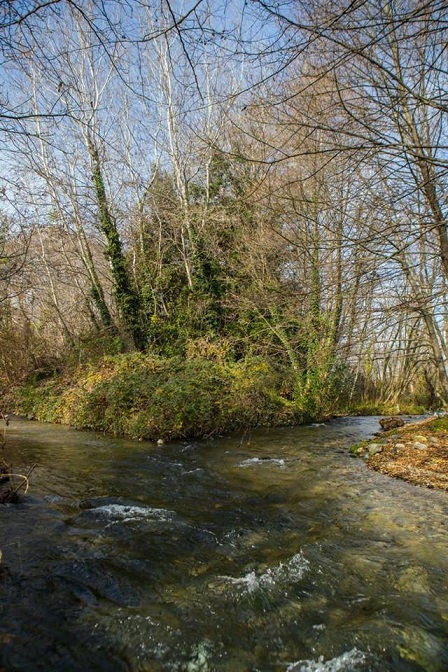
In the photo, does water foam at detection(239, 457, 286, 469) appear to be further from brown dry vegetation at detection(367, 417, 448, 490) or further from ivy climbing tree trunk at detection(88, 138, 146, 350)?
ivy climbing tree trunk at detection(88, 138, 146, 350)

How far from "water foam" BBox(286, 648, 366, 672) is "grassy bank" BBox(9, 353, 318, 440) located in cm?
729

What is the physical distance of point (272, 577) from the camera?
318cm

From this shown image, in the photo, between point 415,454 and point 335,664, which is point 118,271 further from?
point 335,664

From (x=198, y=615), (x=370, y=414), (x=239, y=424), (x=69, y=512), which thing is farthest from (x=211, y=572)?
(x=370, y=414)

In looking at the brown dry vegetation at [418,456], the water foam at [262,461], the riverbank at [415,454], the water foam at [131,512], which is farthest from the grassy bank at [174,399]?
the water foam at [131,512]

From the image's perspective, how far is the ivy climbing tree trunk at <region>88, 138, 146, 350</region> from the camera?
15609mm

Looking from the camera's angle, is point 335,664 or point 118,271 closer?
point 335,664

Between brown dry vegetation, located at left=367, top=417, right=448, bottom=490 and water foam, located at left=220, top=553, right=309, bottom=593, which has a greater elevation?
brown dry vegetation, located at left=367, top=417, right=448, bottom=490

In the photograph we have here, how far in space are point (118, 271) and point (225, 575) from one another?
545 inches

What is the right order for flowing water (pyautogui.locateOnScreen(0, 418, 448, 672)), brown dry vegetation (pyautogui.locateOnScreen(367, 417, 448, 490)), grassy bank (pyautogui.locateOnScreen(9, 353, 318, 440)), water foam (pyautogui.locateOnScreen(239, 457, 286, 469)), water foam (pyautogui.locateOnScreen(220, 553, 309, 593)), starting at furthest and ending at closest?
grassy bank (pyautogui.locateOnScreen(9, 353, 318, 440))
water foam (pyautogui.locateOnScreen(239, 457, 286, 469))
brown dry vegetation (pyautogui.locateOnScreen(367, 417, 448, 490))
water foam (pyautogui.locateOnScreen(220, 553, 309, 593))
flowing water (pyautogui.locateOnScreen(0, 418, 448, 672))

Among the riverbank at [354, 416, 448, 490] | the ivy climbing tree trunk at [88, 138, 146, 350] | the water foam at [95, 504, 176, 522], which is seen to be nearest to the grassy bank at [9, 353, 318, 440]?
the ivy climbing tree trunk at [88, 138, 146, 350]

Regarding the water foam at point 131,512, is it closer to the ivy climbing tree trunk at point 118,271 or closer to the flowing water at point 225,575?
the flowing water at point 225,575

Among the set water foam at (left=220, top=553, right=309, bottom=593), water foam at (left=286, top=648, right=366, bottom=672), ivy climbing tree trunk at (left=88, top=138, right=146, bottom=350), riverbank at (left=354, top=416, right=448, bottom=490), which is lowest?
water foam at (left=286, top=648, right=366, bottom=672)

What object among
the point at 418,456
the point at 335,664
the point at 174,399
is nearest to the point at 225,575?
the point at 335,664
